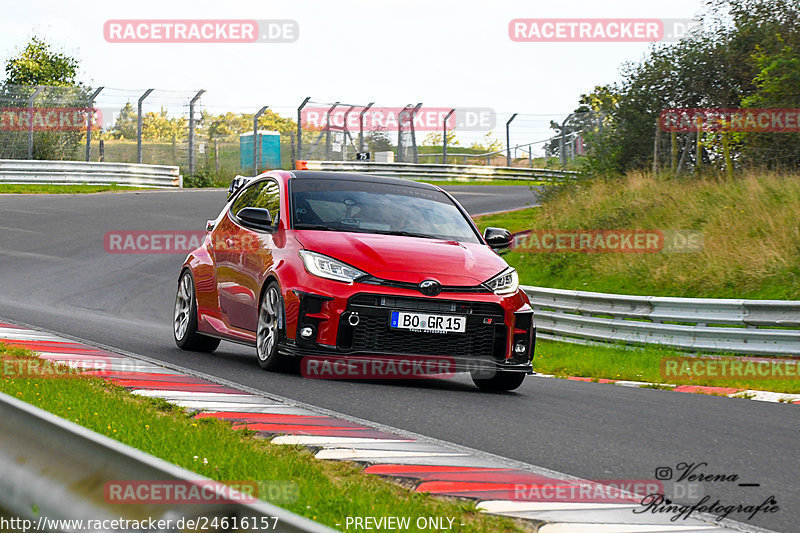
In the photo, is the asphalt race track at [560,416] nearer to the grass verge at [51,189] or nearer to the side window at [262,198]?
the side window at [262,198]

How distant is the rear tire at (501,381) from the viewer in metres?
8.70

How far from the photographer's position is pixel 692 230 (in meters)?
17.5

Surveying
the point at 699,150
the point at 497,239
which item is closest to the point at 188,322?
the point at 497,239

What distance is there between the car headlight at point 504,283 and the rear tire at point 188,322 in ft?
10.7

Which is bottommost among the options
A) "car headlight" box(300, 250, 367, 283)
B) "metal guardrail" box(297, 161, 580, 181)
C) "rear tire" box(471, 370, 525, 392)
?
"rear tire" box(471, 370, 525, 392)

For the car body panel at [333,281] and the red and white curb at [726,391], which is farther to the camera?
the red and white curb at [726,391]

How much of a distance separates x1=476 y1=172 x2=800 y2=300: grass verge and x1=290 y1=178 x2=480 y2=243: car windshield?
6.44 metres

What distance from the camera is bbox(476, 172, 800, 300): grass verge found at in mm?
15117

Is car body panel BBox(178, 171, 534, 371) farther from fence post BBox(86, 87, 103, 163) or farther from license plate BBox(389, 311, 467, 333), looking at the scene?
fence post BBox(86, 87, 103, 163)

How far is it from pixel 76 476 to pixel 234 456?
1812mm

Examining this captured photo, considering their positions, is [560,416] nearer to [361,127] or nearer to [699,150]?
[699,150]

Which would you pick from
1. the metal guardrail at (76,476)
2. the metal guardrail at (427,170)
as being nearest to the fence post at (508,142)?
the metal guardrail at (427,170)

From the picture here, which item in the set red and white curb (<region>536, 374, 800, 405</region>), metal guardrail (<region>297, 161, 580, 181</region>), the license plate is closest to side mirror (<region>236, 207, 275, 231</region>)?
the license plate

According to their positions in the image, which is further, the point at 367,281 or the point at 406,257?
the point at 406,257
